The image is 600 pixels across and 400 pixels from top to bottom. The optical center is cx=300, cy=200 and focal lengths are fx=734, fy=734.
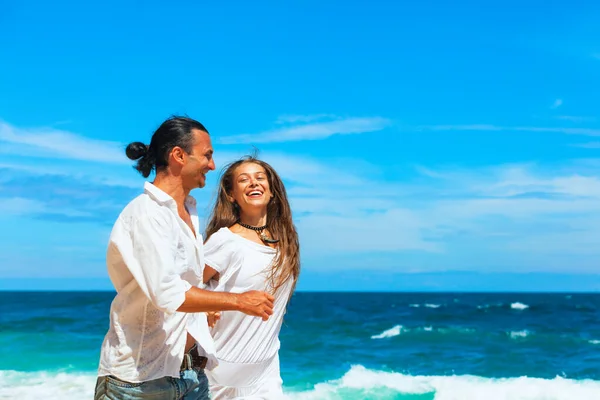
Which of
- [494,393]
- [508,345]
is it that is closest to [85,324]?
[508,345]

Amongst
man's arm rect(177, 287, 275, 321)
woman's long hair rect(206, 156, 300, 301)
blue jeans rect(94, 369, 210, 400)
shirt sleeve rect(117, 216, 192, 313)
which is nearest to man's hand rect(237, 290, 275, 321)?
man's arm rect(177, 287, 275, 321)

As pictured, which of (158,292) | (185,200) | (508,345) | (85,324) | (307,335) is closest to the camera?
(158,292)

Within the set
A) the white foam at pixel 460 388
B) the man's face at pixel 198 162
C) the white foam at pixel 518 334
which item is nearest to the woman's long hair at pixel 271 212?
the man's face at pixel 198 162

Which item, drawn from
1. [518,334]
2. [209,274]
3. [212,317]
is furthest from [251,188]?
[518,334]

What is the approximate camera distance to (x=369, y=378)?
50.6 ft

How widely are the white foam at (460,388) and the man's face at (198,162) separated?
10.9 meters

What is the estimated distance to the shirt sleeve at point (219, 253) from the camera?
4176 mm

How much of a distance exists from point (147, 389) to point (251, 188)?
1672mm

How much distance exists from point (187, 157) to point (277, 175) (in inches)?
56.1

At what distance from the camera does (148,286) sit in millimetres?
2871

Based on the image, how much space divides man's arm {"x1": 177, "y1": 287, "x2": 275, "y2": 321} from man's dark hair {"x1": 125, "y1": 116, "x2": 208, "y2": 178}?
67 cm

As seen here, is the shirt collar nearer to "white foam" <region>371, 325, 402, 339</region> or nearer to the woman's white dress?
the woman's white dress

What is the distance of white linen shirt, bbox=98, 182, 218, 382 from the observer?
2.89 m

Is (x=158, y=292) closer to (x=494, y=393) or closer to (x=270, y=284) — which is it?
(x=270, y=284)
